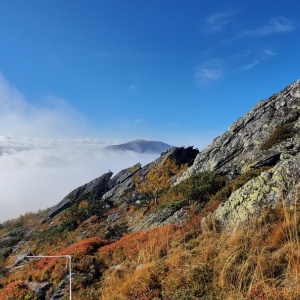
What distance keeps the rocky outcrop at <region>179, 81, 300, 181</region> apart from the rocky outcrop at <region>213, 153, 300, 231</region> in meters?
15.0

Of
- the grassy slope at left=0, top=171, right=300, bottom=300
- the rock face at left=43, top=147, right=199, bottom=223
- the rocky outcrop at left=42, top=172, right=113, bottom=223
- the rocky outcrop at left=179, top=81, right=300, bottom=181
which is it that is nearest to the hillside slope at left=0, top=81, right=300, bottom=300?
the grassy slope at left=0, top=171, right=300, bottom=300

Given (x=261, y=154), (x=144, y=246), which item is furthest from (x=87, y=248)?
(x=261, y=154)

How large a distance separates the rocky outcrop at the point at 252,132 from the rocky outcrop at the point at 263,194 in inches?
592

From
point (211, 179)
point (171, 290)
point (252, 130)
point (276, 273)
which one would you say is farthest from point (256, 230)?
point (252, 130)

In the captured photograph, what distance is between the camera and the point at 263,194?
1266cm

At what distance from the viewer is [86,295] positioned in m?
11.2

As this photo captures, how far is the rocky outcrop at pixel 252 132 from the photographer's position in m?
33.2

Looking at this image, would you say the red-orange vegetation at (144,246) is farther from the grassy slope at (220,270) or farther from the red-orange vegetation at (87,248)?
the red-orange vegetation at (87,248)

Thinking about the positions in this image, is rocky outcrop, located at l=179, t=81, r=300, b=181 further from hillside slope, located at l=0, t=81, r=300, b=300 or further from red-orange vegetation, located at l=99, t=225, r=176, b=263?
red-orange vegetation, located at l=99, t=225, r=176, b=263

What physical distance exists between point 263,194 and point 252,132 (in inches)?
1050

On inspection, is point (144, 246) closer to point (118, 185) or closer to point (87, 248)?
point (87, 248)

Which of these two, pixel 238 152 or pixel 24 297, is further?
pixel 238 152

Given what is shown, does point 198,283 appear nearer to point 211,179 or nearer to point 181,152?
point 211,179

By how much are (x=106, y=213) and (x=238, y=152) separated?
23.6 m
